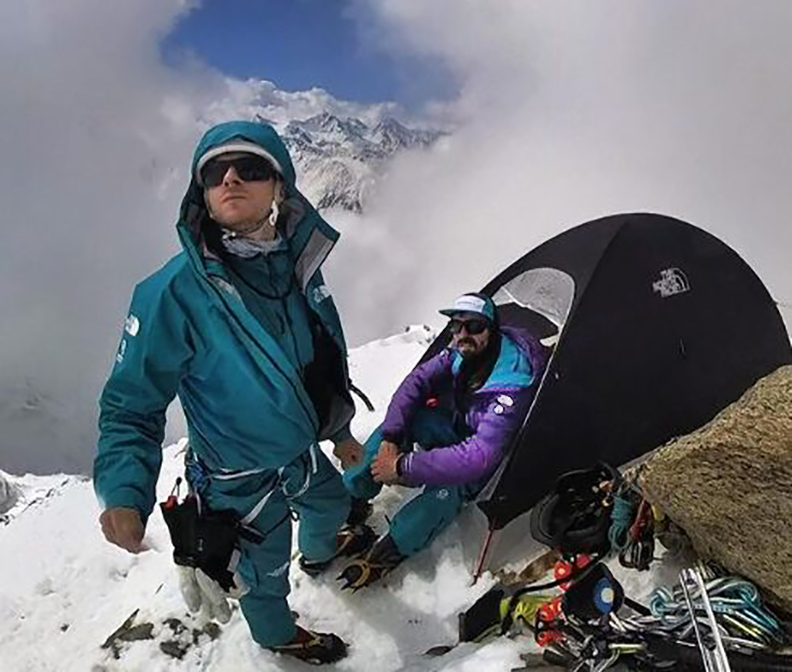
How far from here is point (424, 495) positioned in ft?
17.6

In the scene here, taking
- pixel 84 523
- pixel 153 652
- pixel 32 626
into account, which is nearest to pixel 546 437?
pixel 153 652

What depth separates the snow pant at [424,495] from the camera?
5.29m

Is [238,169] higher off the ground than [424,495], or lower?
higher

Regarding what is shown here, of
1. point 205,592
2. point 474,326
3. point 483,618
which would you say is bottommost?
point 483,618

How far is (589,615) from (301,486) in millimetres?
1681

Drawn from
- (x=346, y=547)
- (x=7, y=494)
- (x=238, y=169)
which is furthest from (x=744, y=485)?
(x=7, y=494)

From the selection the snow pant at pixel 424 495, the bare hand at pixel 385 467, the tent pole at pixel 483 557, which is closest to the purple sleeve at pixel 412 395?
the snow pant at pixel 424 495

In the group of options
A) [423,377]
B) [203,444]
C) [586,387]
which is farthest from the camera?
[423,377]

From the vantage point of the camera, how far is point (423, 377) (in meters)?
5.80

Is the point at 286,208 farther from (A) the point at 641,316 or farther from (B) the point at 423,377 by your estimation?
(A) the point at 641,316

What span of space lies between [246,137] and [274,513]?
2.00 m

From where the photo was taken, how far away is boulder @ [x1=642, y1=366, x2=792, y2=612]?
3.37 meters

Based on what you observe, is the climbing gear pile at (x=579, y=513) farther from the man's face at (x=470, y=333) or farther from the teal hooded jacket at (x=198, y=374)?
the teal hooded jacket at (x=198, y=374)

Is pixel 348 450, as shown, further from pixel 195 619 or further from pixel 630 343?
pixel 630 343
